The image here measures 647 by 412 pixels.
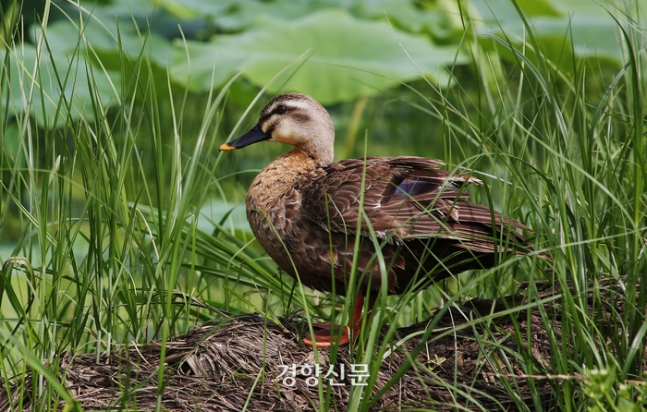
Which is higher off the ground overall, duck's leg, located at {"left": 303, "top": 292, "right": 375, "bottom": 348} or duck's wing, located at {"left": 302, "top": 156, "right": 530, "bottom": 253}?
duck's wing, located at {"left": 302, "top": 156, "right": 530, "bottom": 253}

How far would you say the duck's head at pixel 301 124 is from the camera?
3555 mm

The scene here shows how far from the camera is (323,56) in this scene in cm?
592

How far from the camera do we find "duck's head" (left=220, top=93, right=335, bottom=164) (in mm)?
Result: 3555

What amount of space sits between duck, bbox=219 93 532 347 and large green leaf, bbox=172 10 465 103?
7.05 feet

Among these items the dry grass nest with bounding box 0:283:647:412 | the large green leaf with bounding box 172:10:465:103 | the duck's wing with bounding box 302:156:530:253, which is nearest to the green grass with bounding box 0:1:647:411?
the dry grass nest with bounding box 0:283:647:412

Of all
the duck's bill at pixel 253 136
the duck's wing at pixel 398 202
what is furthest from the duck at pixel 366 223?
the duck's bill at pixel 253 136

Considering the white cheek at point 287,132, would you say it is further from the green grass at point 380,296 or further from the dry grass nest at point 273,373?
the dry grass nest at point 273,373

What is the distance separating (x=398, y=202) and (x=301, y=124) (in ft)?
2.71

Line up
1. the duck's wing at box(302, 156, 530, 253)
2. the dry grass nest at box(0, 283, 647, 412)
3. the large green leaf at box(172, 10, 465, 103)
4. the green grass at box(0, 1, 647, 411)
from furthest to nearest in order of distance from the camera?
the large green leaf at box(172, 10, 465, 103), the duck's wing at box(302, 156, 530, 253), the dry grass nest at box(0, 283, 647, 412), the green grass at box(0, 1, 647, 411)

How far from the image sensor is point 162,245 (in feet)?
8.49

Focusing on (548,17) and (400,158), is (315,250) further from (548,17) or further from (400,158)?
(548,17)

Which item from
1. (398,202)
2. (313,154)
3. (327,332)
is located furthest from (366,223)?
(313,154)

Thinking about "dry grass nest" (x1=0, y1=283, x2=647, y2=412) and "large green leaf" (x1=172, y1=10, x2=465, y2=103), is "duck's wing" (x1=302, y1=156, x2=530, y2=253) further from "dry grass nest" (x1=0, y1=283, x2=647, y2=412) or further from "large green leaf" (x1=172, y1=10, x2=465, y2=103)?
"large green leaf" (x1=172, y1=10, x2=465, y2=103)

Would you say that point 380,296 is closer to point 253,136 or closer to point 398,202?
point 398,202
